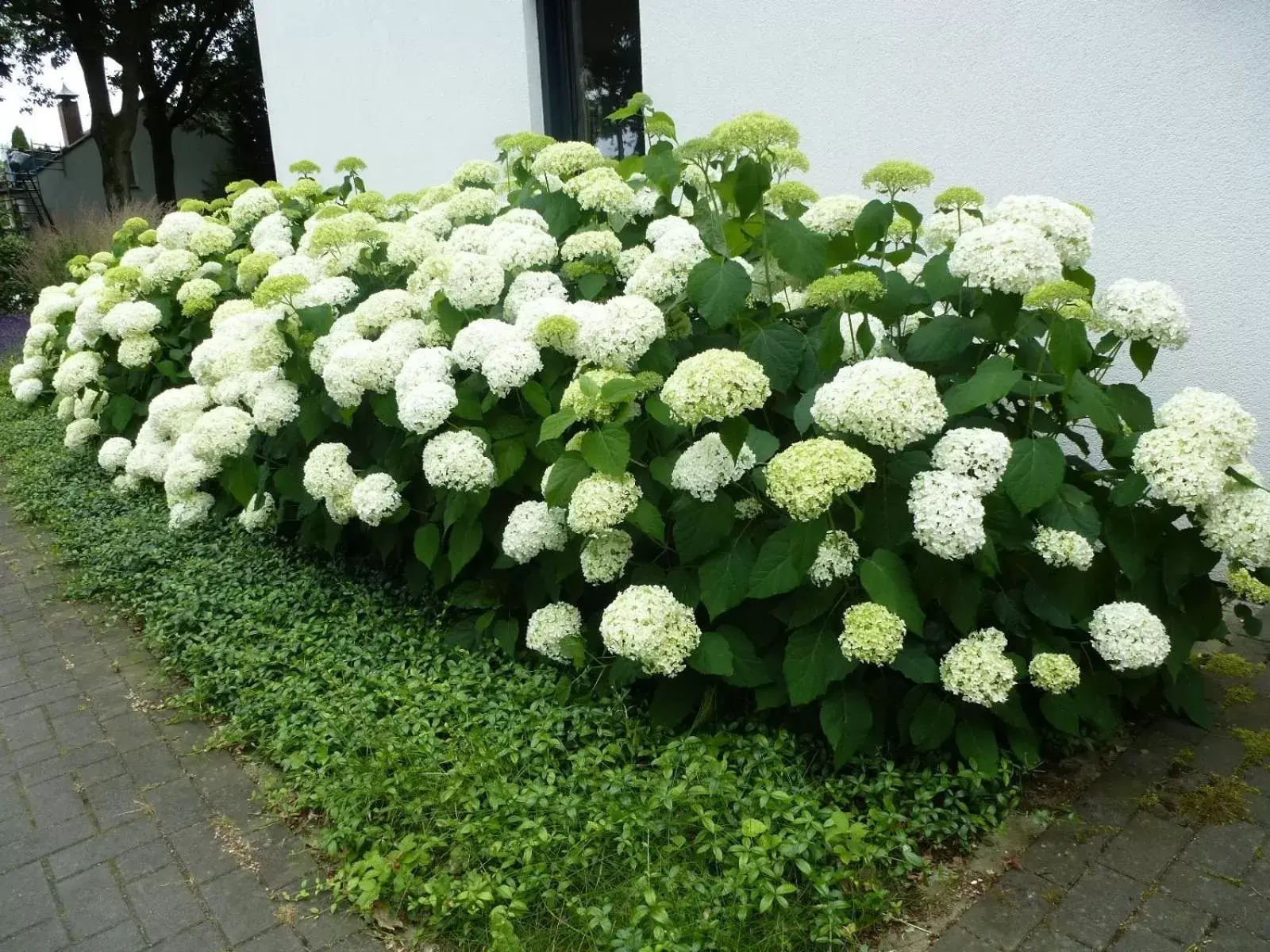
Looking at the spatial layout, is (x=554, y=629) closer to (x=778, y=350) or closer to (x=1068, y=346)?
(x=778, y=350)

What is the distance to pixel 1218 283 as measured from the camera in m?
3.70

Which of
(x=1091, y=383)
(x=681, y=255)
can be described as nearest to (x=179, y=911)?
(x=681, y=255)

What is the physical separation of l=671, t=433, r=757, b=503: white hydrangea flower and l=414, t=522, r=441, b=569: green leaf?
1.20 meters

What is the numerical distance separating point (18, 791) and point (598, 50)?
5514mm

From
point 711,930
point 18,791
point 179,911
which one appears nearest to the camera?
point 711,930

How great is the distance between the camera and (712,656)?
2730 mm

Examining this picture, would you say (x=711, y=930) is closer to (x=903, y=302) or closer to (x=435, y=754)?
(x=435, y=754)

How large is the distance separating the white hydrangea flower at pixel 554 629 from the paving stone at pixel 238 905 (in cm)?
107

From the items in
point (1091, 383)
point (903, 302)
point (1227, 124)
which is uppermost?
point (1227, 124)

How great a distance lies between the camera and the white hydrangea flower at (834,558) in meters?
2.49

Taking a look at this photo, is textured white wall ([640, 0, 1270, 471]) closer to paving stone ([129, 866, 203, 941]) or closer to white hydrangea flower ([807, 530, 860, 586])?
white hydrangea flower ([807, 530, 860, 586])

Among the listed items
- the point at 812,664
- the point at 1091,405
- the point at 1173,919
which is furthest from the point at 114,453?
the point at 1173,919

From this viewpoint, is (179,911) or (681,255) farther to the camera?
(681,255)

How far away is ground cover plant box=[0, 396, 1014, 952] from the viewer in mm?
2299
